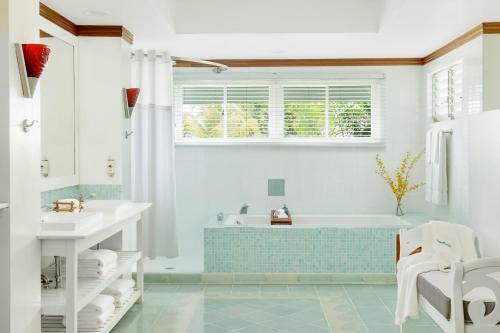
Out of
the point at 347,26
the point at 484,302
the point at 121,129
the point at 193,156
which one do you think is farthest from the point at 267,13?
the point at 484,302

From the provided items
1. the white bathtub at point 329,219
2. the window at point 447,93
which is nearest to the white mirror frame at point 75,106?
the white bathtub at point 329,219

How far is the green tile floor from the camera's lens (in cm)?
406

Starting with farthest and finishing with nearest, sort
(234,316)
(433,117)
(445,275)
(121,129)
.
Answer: (433,117) < (121,129) < (234,316) < (445,275)

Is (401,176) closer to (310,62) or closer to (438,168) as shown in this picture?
(438,168)

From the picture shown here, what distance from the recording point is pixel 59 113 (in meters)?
4.40

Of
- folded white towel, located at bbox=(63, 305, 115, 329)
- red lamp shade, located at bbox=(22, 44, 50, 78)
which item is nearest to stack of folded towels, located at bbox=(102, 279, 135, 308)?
folded white towel, located at bbox=(63, 305, 115, 329)

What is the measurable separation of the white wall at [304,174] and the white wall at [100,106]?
1.63m

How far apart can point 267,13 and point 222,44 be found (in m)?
0.71

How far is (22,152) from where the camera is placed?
2.90 meters

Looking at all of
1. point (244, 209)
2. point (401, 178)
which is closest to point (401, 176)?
point (401, 178)

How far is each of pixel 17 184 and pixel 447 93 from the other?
13.7ft

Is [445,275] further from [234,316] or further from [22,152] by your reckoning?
[22,152]

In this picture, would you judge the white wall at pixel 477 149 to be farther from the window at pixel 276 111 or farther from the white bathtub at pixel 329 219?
the window at pixel 276 111

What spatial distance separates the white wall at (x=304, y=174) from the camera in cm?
633
